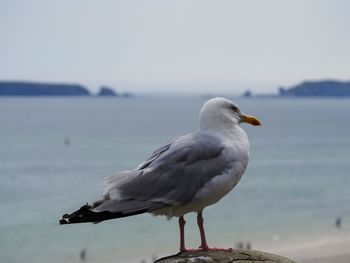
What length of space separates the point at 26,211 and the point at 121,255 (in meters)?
12.8

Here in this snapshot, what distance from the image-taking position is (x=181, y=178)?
23.2 feet

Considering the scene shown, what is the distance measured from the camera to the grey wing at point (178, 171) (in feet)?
22.7

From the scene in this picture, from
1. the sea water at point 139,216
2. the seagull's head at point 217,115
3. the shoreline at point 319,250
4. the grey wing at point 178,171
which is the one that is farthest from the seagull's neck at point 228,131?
the shoreline at point 319,250

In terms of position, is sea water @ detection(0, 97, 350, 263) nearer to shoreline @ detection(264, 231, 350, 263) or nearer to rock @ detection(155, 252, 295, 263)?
shoreline @ detection(264, 231, 350, 263)

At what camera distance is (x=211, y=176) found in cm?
709

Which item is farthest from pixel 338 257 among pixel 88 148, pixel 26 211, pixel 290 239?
pixel 88 148

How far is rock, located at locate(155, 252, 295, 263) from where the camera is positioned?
7234 millimetres

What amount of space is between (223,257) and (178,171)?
100cm

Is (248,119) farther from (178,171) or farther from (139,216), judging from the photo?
Answer: (139,216)

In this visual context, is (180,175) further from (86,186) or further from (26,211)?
(86,186)

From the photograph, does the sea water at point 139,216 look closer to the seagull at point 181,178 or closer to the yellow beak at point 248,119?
the yellow beak at point 248,119

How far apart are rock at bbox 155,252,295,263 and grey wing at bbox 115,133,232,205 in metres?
0.65

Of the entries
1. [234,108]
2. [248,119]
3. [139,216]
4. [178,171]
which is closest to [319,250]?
[139,216]

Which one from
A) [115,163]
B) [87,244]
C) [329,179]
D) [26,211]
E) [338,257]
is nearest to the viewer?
[338,257]
